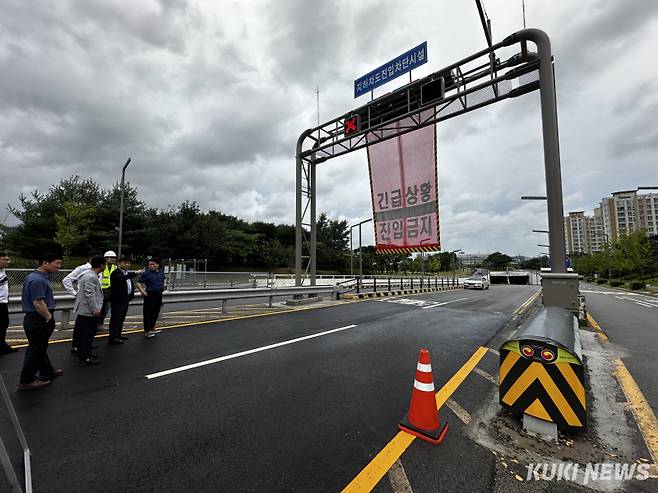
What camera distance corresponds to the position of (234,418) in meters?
3.13

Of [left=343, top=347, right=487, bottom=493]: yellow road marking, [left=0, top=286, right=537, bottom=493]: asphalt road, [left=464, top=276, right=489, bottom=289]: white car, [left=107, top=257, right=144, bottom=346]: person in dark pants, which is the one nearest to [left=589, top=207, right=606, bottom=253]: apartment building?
[left=464, top=276, right=489, bottom=289]: white car

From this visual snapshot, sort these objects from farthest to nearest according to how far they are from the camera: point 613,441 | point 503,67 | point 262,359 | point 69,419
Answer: point 503,67 → point 262,359 → point 69,419 → point 613,441

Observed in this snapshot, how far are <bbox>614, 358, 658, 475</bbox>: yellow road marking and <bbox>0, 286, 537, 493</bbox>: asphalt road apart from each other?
145cm

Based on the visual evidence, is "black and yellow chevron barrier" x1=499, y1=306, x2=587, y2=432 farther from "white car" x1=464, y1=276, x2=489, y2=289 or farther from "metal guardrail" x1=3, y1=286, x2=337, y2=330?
"white car" x1=464, y1=276, x2=489, y2=289

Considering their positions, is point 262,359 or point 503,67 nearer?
point 262,359

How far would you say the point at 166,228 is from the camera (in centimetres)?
3469

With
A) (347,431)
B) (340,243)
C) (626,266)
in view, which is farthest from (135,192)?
(626,266)

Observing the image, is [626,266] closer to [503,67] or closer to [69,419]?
[503,67]

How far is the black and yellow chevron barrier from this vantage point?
2.83 metres

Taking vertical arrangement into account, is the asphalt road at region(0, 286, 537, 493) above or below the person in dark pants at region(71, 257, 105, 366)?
below

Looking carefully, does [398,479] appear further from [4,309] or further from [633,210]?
Result: [633,210]

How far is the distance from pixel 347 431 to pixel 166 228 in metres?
37.2

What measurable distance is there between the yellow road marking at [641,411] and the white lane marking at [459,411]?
1370 mm

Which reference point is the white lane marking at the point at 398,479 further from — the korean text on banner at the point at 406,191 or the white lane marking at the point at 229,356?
the korean text on banner at the point at 406,191
